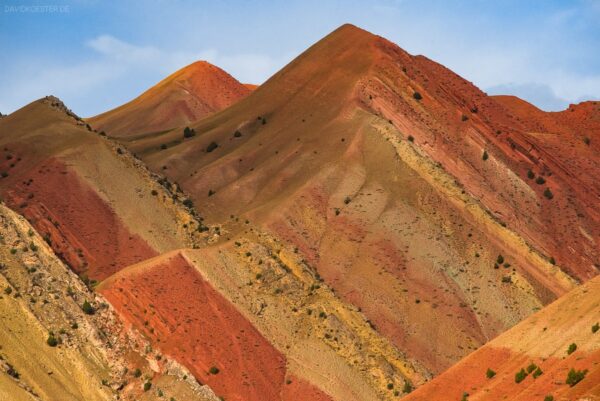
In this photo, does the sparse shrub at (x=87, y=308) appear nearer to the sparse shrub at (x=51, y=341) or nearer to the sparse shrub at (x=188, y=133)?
the sparse shrub at (x=51, y=341)

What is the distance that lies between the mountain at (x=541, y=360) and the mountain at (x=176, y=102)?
9377 centimetres

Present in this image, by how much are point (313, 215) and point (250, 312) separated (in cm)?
1418

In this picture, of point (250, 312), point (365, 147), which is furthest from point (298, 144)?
point (250, 312)

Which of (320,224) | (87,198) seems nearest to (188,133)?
Answer: (87,198)

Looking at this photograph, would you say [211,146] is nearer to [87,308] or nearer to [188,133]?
[188,133]

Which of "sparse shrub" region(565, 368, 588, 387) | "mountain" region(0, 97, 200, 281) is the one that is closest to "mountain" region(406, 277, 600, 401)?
"sparse shrub" region(565, 368, 588, 387)

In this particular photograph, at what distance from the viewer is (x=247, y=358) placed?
80.9 m

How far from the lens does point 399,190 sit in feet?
322

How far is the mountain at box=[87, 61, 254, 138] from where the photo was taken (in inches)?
6117

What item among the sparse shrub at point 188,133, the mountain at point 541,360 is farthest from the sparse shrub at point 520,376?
the sparse shrub at point 188,133

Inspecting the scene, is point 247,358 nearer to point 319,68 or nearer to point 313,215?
point 313,215

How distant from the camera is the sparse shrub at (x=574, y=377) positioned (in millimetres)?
50062

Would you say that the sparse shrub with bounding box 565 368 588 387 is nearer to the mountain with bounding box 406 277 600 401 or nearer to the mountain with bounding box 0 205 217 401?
the mountain with bounding box 406 277 600 401

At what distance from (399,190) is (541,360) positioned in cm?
4265
